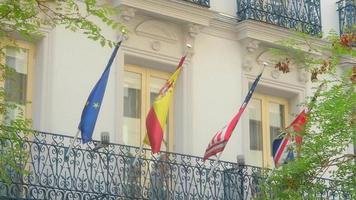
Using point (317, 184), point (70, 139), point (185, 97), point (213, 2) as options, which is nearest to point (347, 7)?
point (213, 2)

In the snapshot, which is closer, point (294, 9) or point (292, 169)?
point (292, 169)

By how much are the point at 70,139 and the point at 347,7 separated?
8024mm

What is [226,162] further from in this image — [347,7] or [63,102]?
[347,7]

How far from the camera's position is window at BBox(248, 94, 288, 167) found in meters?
18.0

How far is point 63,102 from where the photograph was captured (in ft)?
49.8

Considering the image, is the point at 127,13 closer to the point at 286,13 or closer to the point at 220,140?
the point at 220,140

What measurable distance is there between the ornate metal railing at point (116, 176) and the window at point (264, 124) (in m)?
1.27

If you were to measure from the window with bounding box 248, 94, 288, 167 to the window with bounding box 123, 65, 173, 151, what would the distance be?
2.03 m

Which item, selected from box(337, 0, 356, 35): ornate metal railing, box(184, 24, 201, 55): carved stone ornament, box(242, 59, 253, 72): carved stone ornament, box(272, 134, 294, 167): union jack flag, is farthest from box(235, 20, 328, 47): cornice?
box(272, 134, 294, 167): union jack flag

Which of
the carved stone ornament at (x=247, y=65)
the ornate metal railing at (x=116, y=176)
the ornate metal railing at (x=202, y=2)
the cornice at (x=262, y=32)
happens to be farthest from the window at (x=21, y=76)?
the carved stone ornament at (x=247, y=65)

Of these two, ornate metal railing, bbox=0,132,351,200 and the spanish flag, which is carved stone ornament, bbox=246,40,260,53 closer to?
ornate metal railing, bbox=0,132,351,200

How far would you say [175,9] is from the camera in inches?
654

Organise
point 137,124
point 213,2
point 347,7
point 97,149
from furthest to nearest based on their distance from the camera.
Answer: point 347,7, point 213,2, point 137,124, point 97,149

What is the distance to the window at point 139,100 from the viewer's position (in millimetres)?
16297
